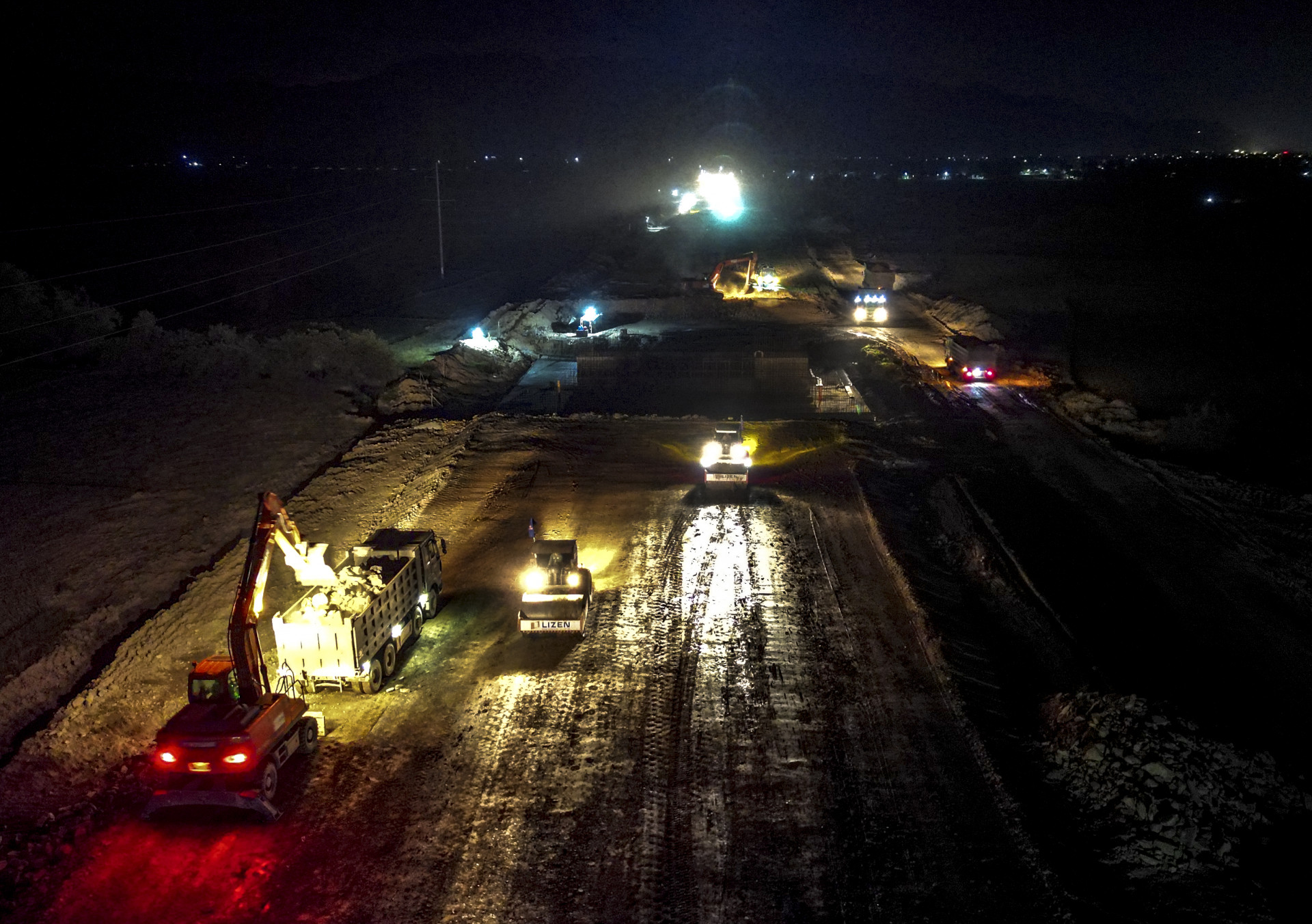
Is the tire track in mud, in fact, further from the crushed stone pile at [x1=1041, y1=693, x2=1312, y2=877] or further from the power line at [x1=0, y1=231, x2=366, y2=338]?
the power line at [x1=0, y1=231, x2=366, y2=338]

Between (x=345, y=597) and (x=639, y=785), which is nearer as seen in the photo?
(x=639, y=785)

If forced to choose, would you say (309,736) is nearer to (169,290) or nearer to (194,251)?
(169,290)

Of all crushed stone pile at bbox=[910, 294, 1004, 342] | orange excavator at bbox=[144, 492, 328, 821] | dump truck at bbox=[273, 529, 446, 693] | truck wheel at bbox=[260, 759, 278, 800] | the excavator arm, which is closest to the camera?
orange excavator at bbox=[144, 492, 328, 821]

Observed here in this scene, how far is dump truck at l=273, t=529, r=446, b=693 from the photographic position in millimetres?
14398

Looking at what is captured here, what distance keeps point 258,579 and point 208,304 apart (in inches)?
2033

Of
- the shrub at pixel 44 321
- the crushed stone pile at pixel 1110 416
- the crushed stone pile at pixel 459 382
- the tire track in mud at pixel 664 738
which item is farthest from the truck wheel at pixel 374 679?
the shrub at pixel 44 321

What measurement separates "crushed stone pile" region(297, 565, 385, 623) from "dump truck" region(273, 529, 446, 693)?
12 mm

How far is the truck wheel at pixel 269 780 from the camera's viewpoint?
39.0 feet

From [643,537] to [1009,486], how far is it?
11.4 m

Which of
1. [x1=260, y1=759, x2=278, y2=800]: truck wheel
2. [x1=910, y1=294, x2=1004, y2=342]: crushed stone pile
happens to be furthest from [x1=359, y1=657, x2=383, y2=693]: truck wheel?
[x1=910, y1=294, x2=1004, y2=342]: crushed stone pile

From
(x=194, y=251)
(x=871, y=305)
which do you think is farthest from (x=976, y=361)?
(x=194, y=251)

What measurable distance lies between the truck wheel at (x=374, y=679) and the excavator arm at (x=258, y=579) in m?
1.50

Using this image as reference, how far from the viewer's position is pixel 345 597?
49.3 ft

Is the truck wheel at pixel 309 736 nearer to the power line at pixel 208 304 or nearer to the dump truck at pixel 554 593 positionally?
the dump truck at pixel 554 593
